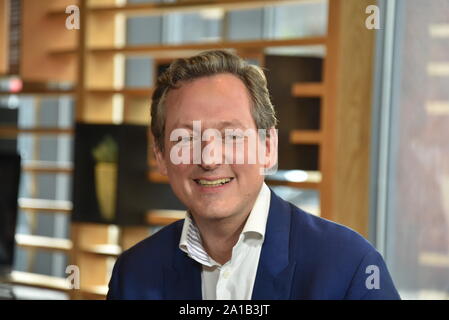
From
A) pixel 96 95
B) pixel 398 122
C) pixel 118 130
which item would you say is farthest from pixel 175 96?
pixel 96 95

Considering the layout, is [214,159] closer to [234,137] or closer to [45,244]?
[234,137]

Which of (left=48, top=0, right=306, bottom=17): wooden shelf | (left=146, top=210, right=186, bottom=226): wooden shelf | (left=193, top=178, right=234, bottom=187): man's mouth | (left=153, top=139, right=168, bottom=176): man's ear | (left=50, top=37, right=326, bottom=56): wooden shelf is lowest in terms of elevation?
(left=146, top=210, right=186, bottom=226): wooden shelf

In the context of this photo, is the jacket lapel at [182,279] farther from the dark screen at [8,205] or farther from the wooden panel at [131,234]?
the wooden panel at [131,234]

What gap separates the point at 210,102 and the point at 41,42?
2822 mm

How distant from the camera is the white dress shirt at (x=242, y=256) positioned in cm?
113

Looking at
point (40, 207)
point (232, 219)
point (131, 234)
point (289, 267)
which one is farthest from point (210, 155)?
point (40, 207)

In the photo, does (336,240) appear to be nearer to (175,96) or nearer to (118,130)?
(175,96)

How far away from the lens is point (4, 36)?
12.4 ft

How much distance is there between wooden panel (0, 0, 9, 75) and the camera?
3762 mm

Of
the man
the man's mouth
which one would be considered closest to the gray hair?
the man

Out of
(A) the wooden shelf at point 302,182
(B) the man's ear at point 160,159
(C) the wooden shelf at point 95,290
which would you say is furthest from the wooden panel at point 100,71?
(B) the man's ear at point 160,159

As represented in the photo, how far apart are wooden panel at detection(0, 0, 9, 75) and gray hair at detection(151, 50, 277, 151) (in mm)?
2818

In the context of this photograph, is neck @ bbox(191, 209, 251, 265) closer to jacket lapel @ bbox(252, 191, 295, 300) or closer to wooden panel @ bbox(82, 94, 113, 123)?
jacket lapel @ bbox(252, 191, 295, 300)
